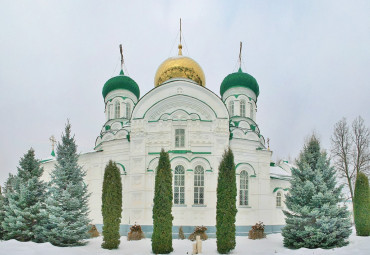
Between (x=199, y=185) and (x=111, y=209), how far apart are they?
4.79m

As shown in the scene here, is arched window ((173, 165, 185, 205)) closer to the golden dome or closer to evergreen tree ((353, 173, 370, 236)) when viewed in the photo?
the golden dome

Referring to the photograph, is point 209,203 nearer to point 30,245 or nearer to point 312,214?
point 312,214

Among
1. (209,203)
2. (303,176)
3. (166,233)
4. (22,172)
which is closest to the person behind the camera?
(166,233)

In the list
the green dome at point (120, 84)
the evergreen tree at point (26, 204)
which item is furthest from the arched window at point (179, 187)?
the green dome at point (120, 84)

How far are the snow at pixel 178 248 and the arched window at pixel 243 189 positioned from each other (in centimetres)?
265

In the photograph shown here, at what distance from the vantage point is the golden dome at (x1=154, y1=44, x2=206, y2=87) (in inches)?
709

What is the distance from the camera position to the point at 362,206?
577 inches

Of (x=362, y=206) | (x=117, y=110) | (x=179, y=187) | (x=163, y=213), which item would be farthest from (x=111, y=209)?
(x=362, y=206)

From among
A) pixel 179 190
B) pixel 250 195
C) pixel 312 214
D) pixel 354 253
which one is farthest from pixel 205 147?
pixel 354 253

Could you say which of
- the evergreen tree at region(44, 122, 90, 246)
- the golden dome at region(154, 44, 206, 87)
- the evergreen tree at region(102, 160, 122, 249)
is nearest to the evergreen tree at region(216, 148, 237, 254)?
the evergreen tree at region(102, 160, 122, 249)

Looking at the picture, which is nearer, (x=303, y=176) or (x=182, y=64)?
(x=303, y=176)

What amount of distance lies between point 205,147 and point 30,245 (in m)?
8.35

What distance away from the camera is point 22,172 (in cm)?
1325

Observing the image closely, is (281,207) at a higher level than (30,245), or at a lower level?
higher
